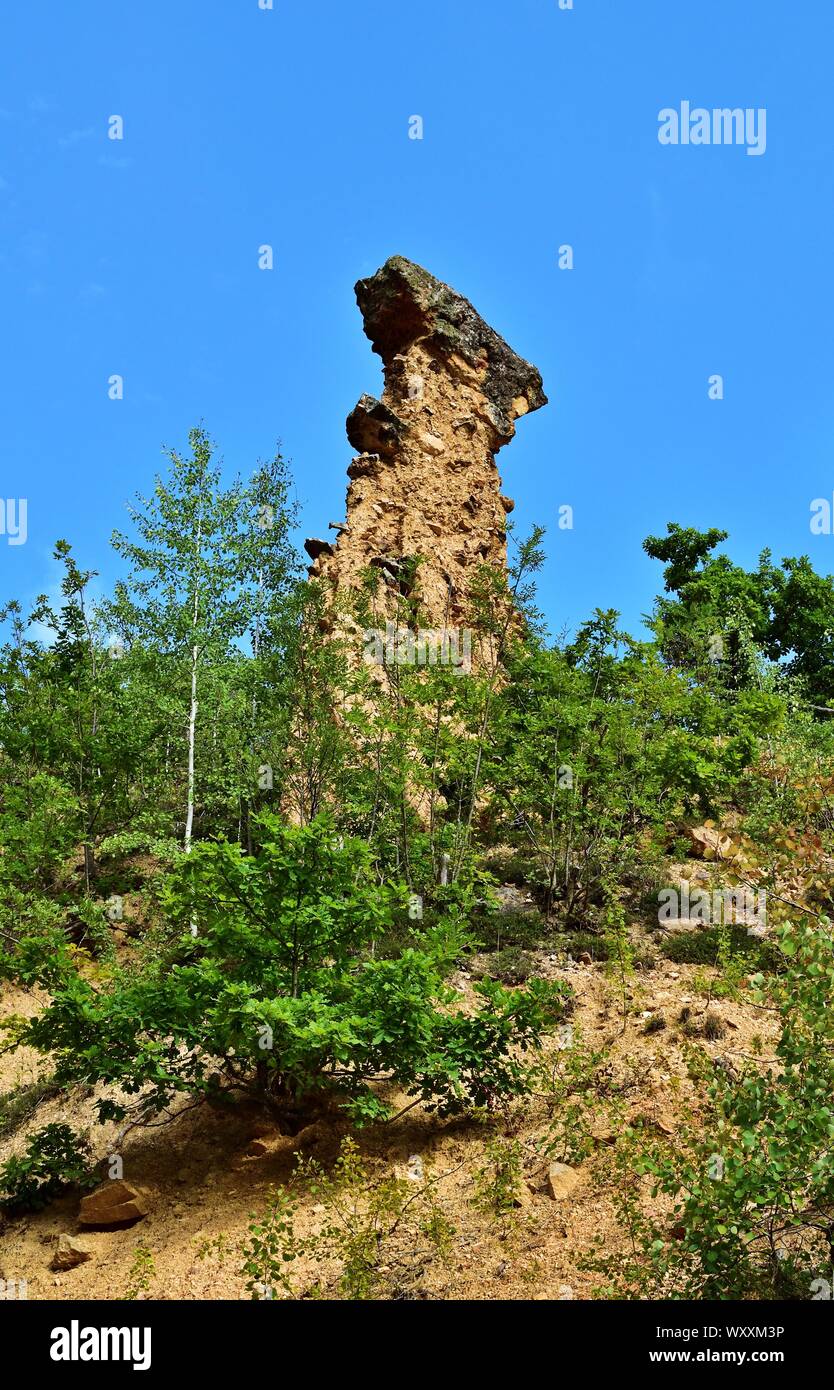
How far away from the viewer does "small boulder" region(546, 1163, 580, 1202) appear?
7.35 metres

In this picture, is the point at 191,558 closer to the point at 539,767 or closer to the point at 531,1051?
the point at 539,767

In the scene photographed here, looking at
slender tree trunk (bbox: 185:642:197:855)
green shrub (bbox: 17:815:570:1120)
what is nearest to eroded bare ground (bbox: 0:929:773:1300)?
green shrub (bbox: 17:815:570:1120)

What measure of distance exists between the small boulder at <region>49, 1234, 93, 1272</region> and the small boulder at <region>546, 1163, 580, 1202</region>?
3485 mm

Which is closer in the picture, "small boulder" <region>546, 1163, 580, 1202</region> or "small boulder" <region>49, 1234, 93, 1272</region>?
"small boulder" <region>546, 1163, 580, 1202</region>

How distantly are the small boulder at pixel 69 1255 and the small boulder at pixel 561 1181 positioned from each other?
11.4 feet

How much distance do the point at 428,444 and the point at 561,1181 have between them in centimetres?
1363

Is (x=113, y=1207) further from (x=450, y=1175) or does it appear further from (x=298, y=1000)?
(x=450, y=1175)

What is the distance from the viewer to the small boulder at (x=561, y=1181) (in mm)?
7352

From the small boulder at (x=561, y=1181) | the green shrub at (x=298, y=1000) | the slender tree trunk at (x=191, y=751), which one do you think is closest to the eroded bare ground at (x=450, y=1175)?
the small boulder at (x=561, y=1181)

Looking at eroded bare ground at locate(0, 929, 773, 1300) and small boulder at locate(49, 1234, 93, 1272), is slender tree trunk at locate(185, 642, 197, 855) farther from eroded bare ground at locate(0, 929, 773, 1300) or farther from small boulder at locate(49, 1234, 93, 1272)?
small boulder at locate(49, 1234, 93, 1272)

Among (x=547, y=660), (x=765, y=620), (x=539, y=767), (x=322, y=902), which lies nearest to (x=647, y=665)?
(x=547, y=660)

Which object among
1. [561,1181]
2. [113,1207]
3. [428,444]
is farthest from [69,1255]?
[428,444]

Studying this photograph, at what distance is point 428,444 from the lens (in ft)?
60.6

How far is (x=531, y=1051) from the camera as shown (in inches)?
361
